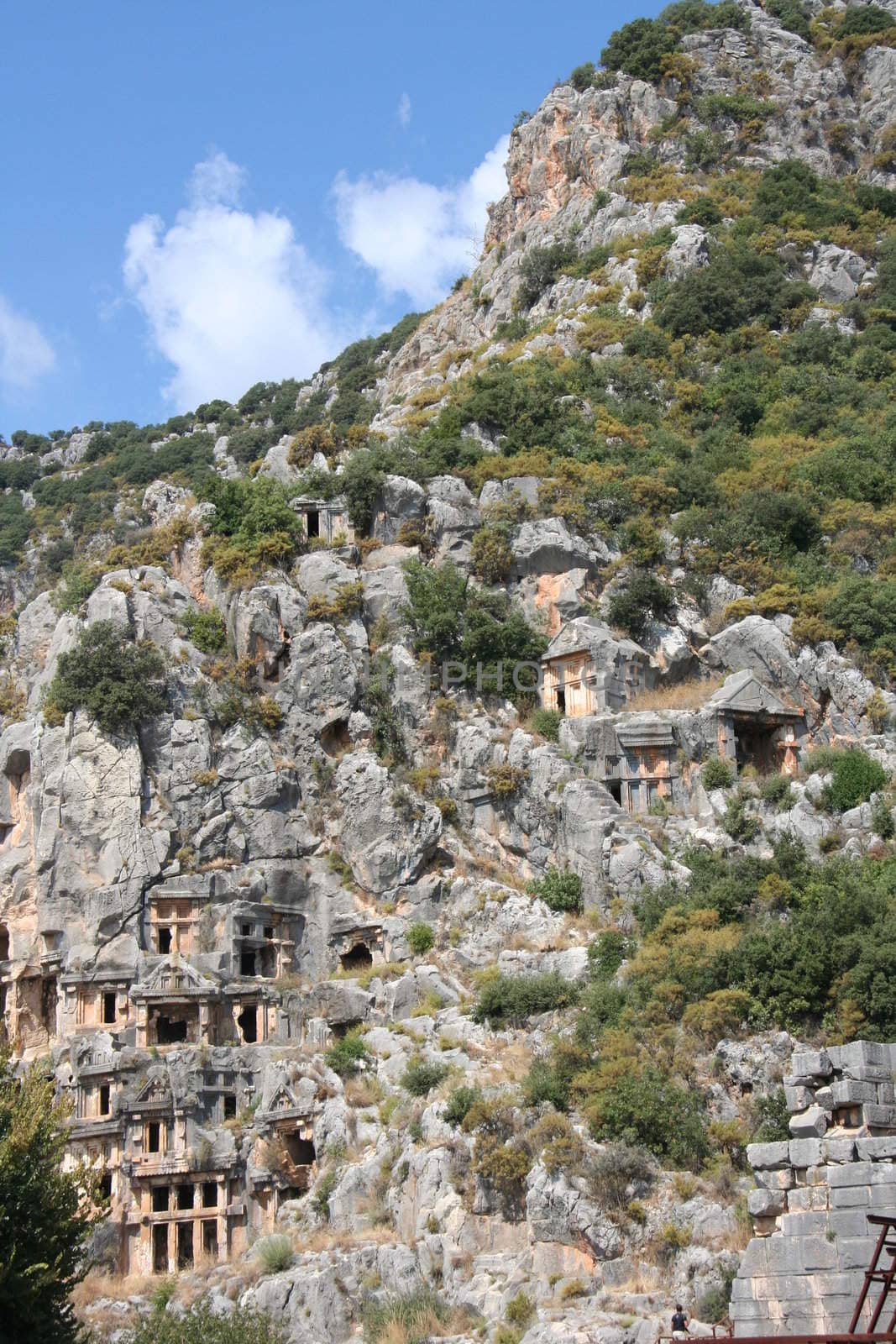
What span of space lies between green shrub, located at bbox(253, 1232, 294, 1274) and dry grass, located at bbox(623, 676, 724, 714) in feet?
63.4

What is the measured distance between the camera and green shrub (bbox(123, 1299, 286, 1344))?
1117 inches

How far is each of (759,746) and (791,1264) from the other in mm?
27939

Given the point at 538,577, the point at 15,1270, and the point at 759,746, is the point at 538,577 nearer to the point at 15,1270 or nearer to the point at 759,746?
the point at 759,746

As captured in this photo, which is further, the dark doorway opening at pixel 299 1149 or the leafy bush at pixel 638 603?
the leafy bush at pixel 638 603

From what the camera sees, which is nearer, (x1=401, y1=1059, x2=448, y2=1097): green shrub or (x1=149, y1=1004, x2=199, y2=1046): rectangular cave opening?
(x1=401, y1=1059, x2=448, y2=1097): green shrub

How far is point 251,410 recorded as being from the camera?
114m

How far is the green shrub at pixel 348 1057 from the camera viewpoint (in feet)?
135

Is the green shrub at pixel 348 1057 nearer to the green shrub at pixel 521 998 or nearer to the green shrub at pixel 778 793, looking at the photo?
the green shrub at pixel 521 998

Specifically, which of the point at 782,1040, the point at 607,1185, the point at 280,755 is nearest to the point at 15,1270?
the point at 607,1185

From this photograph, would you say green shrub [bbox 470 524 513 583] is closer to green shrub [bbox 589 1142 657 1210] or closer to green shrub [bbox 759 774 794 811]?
green shrub [bbox 759 774 794 811]

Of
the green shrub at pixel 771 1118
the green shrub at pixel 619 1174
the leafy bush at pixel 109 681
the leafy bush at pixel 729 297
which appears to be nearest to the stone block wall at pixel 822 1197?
the green shrub at pixel 771 1118

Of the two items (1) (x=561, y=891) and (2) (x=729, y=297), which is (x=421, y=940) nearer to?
(1) (x=561, y=891)

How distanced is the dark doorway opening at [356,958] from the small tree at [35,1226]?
19259 mm

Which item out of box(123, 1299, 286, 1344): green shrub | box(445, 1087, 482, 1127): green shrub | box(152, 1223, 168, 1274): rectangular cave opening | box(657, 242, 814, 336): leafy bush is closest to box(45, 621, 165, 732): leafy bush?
box(152, 1223, 168, 1274): rectangular cave opening
